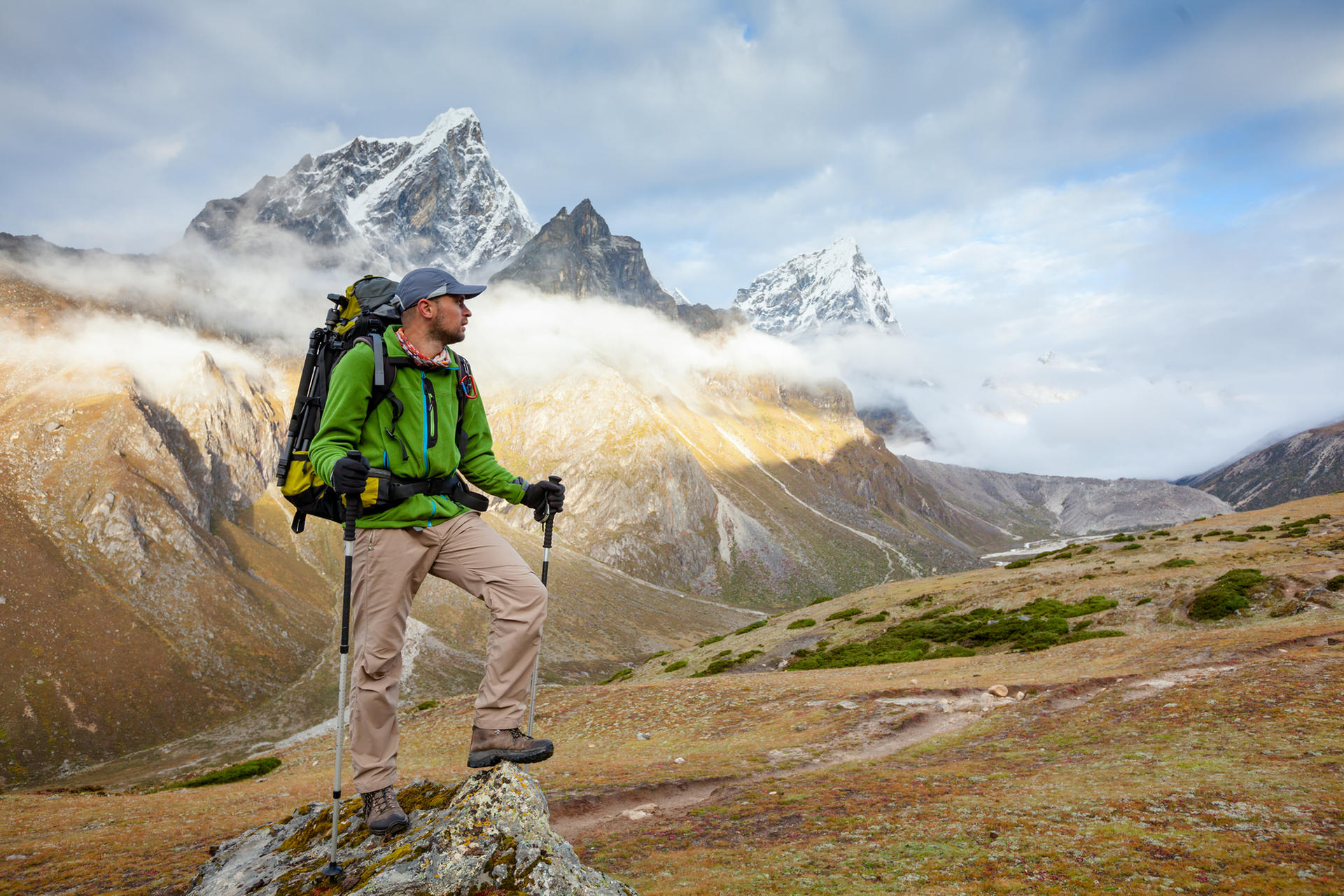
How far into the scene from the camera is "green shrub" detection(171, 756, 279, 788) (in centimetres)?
2670

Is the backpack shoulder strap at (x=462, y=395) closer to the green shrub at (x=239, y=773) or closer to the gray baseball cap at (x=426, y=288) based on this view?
the gray baseball cap at (x=426, y=288)

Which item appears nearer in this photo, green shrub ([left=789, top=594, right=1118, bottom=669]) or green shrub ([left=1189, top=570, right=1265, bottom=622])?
green shrub ([left=1189, top=570, right=1265, bottom=622])

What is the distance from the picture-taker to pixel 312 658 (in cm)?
16400

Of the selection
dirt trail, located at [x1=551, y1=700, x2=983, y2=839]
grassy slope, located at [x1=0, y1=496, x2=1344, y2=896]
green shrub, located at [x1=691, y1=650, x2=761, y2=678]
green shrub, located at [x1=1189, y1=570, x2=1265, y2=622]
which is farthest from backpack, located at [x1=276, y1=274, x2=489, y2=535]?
green shrub, located at [x1=691, y1=650, x2=761, y2=678]

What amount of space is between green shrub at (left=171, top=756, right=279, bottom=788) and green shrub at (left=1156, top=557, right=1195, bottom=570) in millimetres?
45371

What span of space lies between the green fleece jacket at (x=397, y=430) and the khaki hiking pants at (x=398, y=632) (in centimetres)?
26

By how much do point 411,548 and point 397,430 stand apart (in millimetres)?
1258

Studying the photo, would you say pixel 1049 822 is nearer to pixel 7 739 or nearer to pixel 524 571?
pixel 524 571

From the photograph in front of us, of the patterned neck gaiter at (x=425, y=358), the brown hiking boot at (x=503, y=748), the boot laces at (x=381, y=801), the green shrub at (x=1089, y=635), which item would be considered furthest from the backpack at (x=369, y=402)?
the green shrub at (x=1089, y=635)

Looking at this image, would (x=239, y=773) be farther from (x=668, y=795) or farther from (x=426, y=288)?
(x=426, y=288)

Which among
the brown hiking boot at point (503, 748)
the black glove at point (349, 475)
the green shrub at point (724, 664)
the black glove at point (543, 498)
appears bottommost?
the green shrub at point (724, 664)

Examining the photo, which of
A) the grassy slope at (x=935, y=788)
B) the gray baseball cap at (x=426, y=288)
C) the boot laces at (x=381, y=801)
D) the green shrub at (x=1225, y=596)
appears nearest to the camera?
the boot laces at (x=381, y=801)

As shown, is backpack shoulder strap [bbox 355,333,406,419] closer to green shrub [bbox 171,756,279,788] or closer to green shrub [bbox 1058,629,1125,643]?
green shrub [bbox 171,756,279,788]

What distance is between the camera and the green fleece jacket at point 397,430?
22.3 feet
